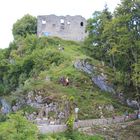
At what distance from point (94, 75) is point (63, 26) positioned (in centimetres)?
1719

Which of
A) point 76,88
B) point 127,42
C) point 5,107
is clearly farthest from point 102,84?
point 5,107

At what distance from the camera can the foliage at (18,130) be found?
38531mm

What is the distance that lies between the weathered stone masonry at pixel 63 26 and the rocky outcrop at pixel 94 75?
48.1 feet

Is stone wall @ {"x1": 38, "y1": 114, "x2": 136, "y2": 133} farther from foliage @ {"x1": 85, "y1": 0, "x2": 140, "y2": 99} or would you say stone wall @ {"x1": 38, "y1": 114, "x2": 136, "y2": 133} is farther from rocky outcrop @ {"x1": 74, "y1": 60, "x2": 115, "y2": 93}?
rocky outcrop @ {"x1": 74, "y1": 60, "x2": 115, "y2": 93}

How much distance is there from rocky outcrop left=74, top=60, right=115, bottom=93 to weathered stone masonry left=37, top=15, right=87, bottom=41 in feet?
48.1

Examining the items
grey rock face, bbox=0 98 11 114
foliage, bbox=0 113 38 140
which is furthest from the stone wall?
grey rock face, bbox=0 98 11 114

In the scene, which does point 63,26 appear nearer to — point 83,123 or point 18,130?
point 83,123

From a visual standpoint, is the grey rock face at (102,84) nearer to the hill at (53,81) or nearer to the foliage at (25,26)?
the hill at (53,81)

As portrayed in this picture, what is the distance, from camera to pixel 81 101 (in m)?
47.6

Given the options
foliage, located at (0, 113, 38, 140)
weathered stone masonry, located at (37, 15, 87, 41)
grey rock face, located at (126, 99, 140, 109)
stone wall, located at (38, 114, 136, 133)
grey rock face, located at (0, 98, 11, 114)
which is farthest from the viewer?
weathered stone masonry, located at (37, 15, 87, 41)

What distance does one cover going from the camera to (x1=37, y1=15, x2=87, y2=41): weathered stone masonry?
6788 centimetres

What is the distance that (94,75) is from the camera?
52.2m

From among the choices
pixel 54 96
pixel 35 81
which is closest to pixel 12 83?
pixel 35 81

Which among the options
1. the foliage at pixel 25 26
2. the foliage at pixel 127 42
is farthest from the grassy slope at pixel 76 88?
the foliage at pixel 25 26
